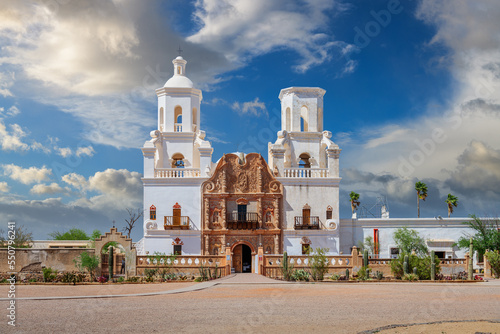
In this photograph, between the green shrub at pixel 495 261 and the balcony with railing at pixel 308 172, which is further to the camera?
the balcony with railing at pixel 308 172

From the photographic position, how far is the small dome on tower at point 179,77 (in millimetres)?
47125

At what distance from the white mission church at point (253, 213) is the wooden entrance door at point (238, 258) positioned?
0.25 feet

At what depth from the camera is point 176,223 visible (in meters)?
43.6

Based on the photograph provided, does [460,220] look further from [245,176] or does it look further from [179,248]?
[179,248]

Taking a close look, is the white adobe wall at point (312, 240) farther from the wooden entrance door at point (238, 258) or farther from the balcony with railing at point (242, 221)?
the wooden entrance door at point (238, 258)

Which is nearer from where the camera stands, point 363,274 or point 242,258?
point 363,274

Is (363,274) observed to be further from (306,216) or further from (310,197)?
(310,197)

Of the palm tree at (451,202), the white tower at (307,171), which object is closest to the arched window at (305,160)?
the white tower at (307,171)

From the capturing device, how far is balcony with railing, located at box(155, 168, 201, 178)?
4415 centimetres

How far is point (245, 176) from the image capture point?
4459 centimetres

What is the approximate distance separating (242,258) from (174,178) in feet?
26.5

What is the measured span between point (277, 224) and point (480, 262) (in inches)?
644

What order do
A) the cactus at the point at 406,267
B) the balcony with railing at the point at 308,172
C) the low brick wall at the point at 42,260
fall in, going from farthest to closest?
the balcony with railing at the point at 308,172 < the low brick wall at the point at 42,260 < the cactus at the point at 406,267

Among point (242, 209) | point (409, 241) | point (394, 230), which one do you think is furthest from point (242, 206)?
point (409, 241)
